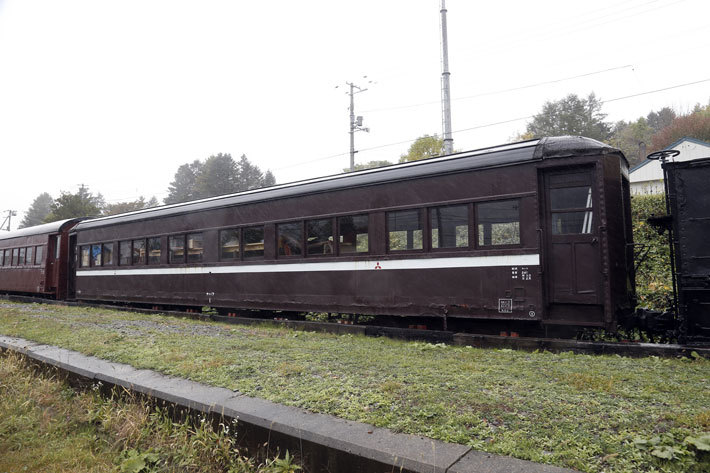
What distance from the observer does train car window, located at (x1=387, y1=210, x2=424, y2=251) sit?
8.15 m

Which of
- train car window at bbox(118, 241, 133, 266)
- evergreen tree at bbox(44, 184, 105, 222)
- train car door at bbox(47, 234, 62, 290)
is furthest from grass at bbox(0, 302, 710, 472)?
evergreen tree at bbox(44, 184, 105, 222)

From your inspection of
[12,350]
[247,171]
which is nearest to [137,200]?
[247,171]

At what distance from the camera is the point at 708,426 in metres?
3.19

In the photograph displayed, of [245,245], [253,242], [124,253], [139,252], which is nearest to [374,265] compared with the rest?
[253,242]

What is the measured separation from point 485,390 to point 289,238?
260 inches

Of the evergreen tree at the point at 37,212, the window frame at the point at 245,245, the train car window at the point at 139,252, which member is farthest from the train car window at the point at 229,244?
the evergreen tree at the point at 37,212

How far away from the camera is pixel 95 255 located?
16703 millimetres

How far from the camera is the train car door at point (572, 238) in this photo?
21.7 ft

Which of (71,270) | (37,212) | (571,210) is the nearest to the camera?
(571,210)

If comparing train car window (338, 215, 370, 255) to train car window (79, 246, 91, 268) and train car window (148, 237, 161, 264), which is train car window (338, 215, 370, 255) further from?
train car window (79, 246, 91, 268)

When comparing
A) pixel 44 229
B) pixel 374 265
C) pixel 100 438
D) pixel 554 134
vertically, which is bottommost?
pixel 100 438

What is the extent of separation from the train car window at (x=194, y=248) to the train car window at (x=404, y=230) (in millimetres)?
6013

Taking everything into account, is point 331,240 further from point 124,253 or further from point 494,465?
point 124,253

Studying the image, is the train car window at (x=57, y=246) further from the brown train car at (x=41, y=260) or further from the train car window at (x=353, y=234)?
the train car window at (x=353, y=234)
